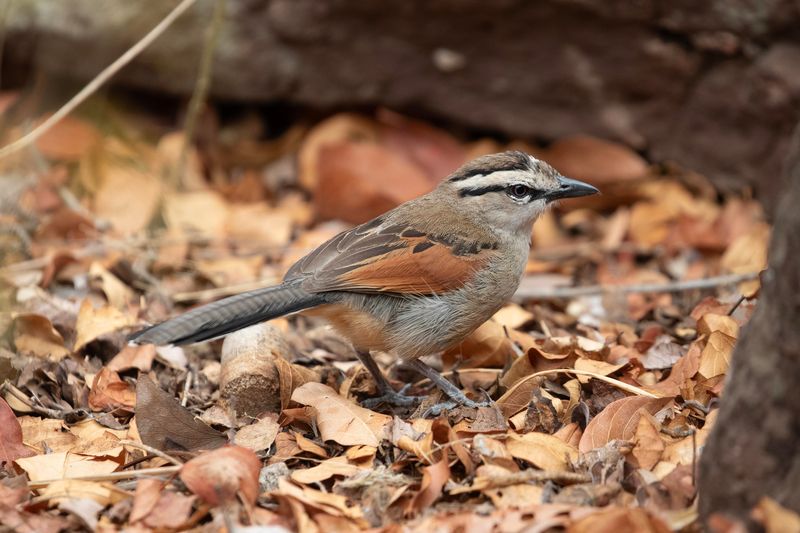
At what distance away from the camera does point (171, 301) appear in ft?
21.6

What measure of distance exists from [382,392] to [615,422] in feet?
4.94

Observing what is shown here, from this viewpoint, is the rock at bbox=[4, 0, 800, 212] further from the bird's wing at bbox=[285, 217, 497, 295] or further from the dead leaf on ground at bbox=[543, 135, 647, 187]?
the bird's wing at bbox=[285, 217, 497, 295]

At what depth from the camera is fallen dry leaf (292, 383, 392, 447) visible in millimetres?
4605

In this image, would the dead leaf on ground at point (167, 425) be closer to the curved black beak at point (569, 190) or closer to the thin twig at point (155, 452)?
the thin twig at point (155, 452)

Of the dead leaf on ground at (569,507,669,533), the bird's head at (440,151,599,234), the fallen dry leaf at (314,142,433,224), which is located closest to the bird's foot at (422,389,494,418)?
the bird's head at (440,151,599,234)

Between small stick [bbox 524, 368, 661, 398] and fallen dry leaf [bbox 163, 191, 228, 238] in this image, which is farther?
fallen dry leaf [bbox 163, 191, 228, 238]

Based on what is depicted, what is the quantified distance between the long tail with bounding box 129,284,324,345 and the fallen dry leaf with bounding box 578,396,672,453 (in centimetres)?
161

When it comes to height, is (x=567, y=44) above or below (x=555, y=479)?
above

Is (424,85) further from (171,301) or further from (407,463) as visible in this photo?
(407,463)

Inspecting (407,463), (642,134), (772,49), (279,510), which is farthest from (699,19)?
(279,510)

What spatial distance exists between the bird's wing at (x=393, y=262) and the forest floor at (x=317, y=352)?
49cm

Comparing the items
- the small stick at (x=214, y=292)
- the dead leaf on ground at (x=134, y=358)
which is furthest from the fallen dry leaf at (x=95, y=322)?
the small stick at (x=214, y=292)

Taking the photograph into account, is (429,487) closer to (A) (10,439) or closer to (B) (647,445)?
(B) (647,445)

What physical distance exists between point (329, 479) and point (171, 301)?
2680 mm
